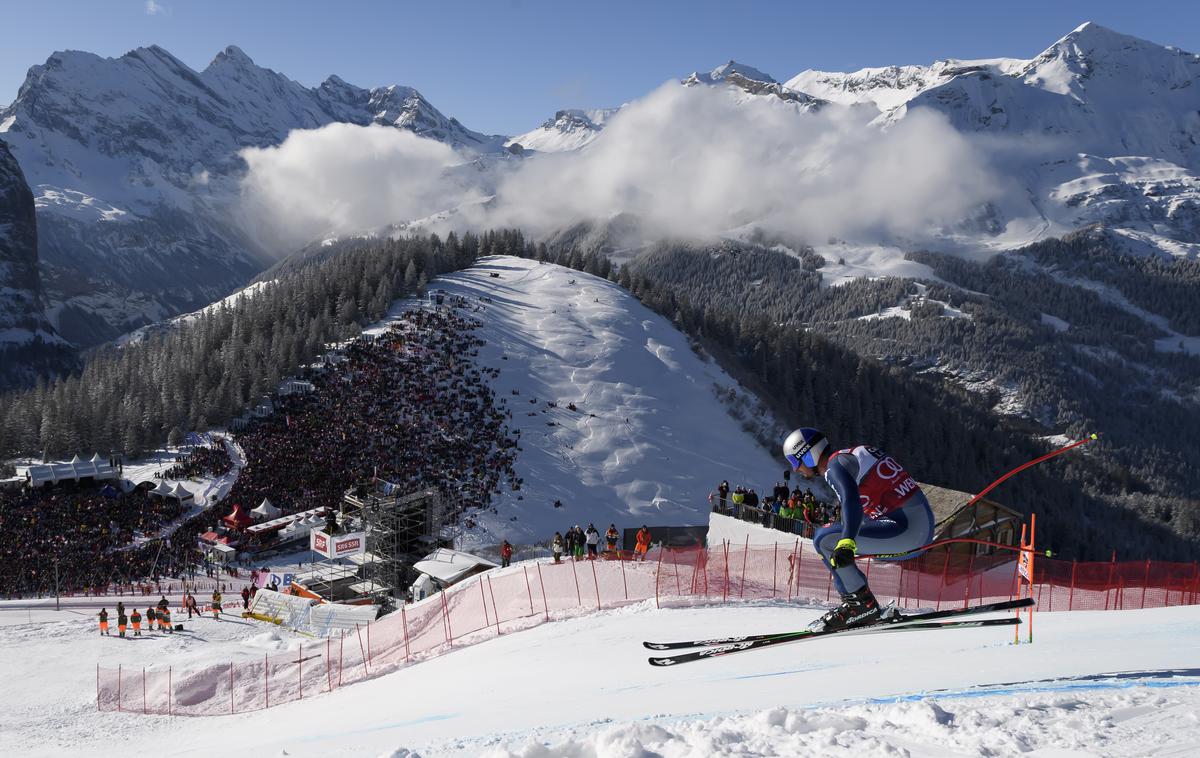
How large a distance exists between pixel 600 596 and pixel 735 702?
10.2 meters

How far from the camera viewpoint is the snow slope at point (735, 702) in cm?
706

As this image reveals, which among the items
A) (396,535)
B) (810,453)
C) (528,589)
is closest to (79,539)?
(396,535)

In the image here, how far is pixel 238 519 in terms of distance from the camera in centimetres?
4628

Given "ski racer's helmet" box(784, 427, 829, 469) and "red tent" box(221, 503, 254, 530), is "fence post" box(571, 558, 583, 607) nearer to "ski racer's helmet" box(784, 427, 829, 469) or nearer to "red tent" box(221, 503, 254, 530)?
"ski racer's helmet" box(784, 427, 829, 469)

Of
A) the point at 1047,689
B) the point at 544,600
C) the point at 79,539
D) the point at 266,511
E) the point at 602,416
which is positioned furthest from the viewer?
the point at 602,416

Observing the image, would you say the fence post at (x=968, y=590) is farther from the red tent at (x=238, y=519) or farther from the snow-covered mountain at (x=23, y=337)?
the snow-covered mountain at (x=23, y=337)

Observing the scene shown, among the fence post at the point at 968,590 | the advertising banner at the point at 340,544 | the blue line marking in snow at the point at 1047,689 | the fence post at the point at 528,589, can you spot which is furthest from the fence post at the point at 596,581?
the advertising banner at the point at 340,544

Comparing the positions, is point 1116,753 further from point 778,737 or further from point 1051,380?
point 1051,380

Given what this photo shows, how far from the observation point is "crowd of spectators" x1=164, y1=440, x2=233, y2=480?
186 feet

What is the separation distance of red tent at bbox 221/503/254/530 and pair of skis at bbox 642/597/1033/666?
39627 millimetres

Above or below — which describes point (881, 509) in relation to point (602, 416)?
below

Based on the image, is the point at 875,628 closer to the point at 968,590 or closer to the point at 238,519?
the point at 968,590

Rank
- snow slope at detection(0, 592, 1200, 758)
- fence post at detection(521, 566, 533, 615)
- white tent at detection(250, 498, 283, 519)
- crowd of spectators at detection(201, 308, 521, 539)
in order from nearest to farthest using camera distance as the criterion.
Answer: snow slope at detection(0, 592, 1200, 758) → fence post at detection(521, 566, 533, 615) → white tent at detection(250, 498, 283, 519) → crowd of spectators at detection(201, 308, 521, 539)

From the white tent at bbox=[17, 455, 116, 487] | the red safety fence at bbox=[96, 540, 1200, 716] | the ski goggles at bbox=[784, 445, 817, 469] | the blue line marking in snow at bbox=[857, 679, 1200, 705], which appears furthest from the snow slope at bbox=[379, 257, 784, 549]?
the blue line marking in snow at bbox=[857, 679, 1200, 705]
